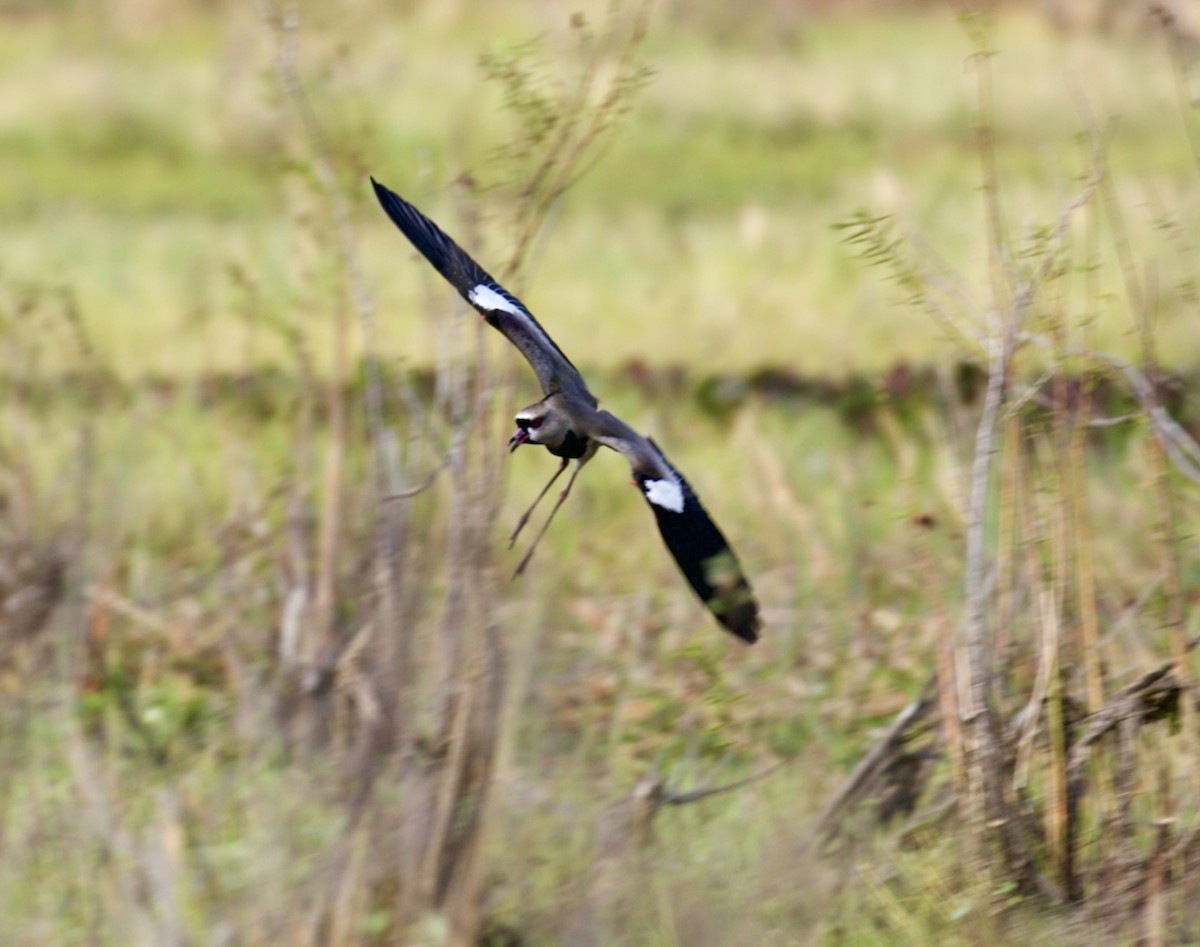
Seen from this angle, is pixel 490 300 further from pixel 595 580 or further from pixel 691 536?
pixel 595 580

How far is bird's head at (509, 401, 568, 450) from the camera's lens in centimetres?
272

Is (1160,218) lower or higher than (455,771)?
higher

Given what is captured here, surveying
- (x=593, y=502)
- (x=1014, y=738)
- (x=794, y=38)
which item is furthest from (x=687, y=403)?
(x=794, y=38)

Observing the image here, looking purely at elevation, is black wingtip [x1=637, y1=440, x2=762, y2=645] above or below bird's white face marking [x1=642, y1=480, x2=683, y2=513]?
below

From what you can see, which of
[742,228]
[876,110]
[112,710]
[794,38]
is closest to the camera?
[112,710]

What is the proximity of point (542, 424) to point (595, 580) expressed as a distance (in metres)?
2.76

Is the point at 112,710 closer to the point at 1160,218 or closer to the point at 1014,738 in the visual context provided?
the point at 1014,738

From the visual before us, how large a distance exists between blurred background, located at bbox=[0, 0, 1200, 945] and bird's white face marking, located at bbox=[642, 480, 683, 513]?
1.22 feet

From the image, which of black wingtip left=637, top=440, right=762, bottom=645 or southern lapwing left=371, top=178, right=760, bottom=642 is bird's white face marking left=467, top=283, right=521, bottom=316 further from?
black wingtip left=637, top=440, right=762, bottom=645

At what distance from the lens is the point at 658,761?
3.95 m

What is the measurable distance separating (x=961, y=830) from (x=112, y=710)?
2.37 metres

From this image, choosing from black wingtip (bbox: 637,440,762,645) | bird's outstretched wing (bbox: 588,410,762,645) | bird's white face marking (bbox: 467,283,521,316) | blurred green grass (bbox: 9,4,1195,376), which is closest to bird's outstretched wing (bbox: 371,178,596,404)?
bird's white face marking (bbox: 467,283,521,316)

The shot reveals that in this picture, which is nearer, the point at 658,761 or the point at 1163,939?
the point at 1163,939

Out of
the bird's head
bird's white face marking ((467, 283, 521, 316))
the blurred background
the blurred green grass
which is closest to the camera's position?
the bird's head
